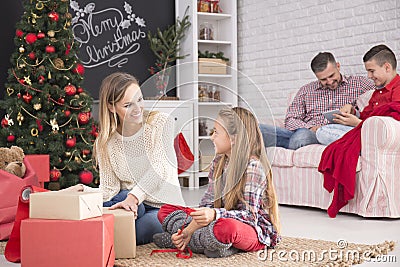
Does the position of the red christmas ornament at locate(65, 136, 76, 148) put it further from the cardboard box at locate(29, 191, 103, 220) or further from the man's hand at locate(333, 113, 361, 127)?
the cardboard box at locate(29, 191, 103, 220)

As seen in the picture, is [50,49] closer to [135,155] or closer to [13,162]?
[13,162]

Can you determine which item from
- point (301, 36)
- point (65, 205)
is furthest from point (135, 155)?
point (301, 36)

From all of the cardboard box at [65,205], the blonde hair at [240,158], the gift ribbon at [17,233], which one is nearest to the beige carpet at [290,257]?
the blonde hair at [240,158]

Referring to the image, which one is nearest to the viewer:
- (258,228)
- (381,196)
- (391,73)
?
(258,228)

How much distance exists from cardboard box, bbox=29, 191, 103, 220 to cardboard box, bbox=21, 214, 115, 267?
0.03 m

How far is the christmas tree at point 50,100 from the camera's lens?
4512 mm

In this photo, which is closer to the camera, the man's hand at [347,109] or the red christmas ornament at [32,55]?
the man's hand at [347,109]

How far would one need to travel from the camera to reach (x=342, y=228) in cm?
330

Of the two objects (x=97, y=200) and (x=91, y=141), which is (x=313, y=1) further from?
(x=97, y=200)

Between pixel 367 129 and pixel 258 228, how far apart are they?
1.43 metres

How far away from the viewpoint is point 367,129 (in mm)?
3641

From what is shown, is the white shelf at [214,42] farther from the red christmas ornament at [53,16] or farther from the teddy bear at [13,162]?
the teddy bear at [13,162]

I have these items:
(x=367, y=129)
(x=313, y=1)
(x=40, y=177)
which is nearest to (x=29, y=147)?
(x=40, y=177)

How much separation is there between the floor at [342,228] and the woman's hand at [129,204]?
0.46 m
